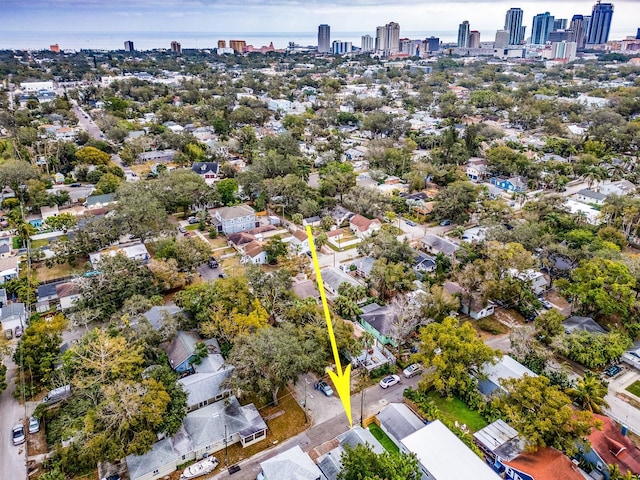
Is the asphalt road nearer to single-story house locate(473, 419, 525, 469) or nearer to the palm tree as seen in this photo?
single-story house locate(473, 419, 525, 469)

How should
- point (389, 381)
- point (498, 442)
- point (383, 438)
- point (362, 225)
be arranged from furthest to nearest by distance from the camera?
1. point (362, 225)
2. point (389, 381)
3. point (383, 438)
4. point (498, 442)

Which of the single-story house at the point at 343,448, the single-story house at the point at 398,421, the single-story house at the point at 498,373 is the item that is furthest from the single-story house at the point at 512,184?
the single-story house at the point at 343,448

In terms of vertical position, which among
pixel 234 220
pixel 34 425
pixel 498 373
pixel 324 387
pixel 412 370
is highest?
pixel 234 220

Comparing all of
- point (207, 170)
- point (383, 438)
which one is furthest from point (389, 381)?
point (207, 170)

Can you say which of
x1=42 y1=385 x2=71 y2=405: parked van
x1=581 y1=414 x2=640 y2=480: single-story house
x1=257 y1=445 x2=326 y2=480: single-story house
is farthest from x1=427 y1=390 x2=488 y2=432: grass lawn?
x1=42 y1=385 x2=71 y2=405: parked van

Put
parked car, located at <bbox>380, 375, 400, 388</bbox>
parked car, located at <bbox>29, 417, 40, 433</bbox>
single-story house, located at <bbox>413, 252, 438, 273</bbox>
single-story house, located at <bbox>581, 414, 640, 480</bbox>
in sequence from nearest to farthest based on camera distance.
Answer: single-story house, located at <bbox>581, 414, 640, 480</bbox> < parked car, located at <bbox>29, 417, 40, 433</bbox> < parked car, located at <bbox>380, 375, 400, 388</bbox> < single-story house, located at <bbox>413, 252, 438, 273</bbox>

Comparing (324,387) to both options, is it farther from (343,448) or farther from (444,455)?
(444,455)

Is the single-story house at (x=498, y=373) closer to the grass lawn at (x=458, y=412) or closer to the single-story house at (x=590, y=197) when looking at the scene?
the grass lawn at (x=458, y=412)
